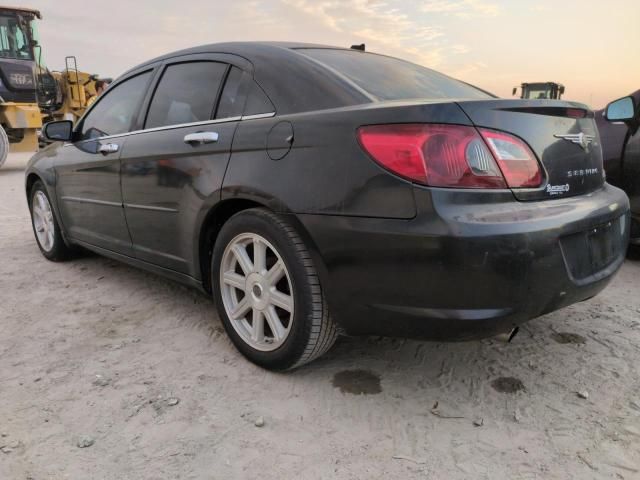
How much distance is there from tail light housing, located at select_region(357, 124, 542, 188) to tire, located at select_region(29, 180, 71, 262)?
3.28m

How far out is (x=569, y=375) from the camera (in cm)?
230

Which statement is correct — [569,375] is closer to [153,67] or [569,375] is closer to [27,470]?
[27,470]

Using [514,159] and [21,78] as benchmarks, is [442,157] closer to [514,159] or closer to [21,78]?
[514,159]

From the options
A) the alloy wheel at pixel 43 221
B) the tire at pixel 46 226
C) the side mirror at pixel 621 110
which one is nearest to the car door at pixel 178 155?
the tire at pixel 46 226

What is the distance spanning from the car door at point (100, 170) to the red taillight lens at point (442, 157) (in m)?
2.02

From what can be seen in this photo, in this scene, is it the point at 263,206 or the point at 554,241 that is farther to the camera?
the point at 263,206

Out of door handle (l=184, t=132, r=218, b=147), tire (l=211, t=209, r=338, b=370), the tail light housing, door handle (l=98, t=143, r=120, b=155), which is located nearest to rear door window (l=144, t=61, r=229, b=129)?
door handle (l=184, t=132, r=218, b=147)

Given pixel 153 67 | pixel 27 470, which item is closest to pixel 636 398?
pixel 27 470

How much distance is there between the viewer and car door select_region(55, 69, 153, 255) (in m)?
3.21

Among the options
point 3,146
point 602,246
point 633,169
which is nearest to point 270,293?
point 602,246

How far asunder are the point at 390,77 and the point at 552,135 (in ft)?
2.80

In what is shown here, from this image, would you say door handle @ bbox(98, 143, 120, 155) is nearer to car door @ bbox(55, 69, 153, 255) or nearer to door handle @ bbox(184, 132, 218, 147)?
car door @ bbox(55, 69, 153, 255)

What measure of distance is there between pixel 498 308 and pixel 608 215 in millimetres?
759

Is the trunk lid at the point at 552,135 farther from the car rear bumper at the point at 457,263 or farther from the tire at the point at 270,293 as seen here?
the tire at the point at 270,293
